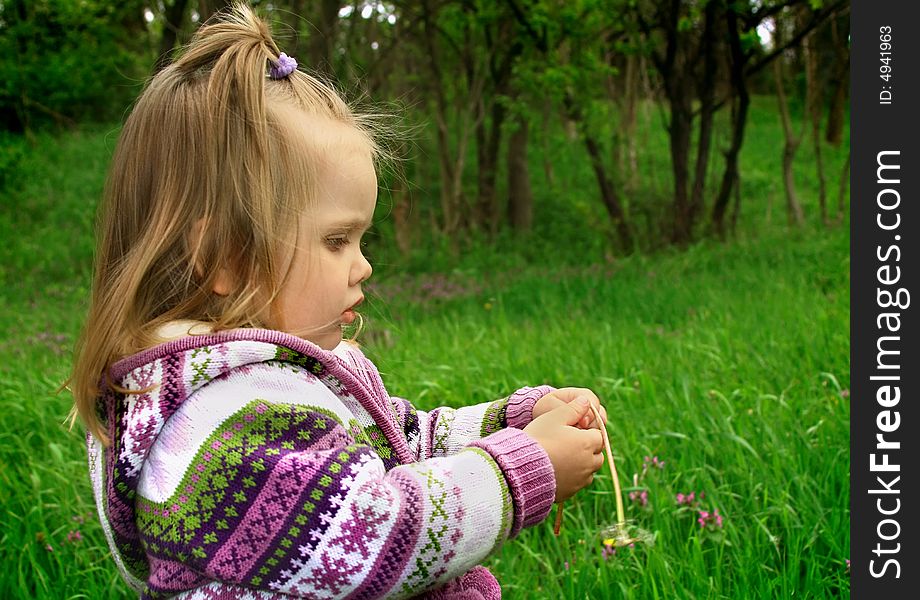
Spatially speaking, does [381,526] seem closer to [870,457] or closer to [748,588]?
[748,588]

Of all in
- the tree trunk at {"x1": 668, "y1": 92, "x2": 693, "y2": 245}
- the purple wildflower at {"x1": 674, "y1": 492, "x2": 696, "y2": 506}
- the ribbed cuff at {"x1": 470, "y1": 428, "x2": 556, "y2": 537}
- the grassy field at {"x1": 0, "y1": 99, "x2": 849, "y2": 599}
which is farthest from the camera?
the tree trunk at {"x1": 668, "y1": 92, "x2": 693, "y2": 245}

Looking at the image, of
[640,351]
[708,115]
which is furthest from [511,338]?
[708,115]

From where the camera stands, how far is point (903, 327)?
8.27ft

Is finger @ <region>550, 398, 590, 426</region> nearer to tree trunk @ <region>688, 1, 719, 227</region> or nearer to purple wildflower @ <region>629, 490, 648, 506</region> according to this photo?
purple wildflower @ <region>629, 490, 648, 506</region>

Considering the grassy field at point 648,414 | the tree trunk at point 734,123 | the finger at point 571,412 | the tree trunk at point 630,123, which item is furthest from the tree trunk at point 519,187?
the finger at point 571,412

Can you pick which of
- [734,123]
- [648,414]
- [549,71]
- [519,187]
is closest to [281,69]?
[648,414]

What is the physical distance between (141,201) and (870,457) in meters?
1.96

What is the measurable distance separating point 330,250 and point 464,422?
0.50 metres

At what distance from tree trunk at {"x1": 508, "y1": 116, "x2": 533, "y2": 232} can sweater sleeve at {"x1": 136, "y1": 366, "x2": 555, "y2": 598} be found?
9832 mm

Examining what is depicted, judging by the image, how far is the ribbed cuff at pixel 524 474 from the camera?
1.24 metres

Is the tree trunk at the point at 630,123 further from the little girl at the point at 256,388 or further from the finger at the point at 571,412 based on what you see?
the little girl at the point at 256,388

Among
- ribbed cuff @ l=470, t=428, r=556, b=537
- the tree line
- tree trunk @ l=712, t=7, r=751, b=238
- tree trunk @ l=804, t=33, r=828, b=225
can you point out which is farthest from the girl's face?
tree trunk @ l=804, t=33, r=828, b=225

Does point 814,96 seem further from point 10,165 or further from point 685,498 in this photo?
point 10,165

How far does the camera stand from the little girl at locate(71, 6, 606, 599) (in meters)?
1.15
